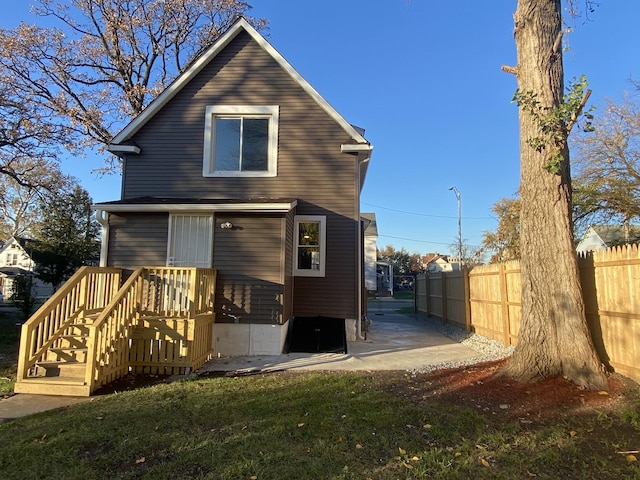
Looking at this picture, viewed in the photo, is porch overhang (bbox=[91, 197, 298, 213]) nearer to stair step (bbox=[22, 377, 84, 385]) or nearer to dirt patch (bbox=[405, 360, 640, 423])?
stair step (bbox=[22, 377, 84, 385])

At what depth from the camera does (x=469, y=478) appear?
313 cm


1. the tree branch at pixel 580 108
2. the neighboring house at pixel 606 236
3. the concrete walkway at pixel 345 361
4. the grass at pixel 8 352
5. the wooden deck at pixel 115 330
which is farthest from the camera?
the neighboring house at pixel 606 236

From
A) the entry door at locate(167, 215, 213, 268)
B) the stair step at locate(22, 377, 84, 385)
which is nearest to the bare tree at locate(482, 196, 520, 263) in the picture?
the entry door at locate(167, 215, 213, 268)

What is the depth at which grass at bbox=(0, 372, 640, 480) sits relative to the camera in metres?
3.29

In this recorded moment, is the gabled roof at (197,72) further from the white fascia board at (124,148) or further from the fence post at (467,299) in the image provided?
the fence post at (467,299)

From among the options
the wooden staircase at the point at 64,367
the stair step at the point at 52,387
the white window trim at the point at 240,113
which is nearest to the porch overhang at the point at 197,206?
the white window trim at the point at 240,113

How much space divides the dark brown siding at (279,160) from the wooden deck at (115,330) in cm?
293

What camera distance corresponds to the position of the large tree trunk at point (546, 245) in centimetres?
536

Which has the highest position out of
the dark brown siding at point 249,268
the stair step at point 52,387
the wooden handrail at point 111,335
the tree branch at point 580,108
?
the tree branch at point 580,108

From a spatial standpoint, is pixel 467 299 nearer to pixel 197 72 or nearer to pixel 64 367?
pixel 197 72

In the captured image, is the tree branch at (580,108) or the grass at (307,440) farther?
the tree branch at (580,108)

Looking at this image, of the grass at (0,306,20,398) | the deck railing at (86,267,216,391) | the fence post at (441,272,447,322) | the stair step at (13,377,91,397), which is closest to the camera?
the stair step at (13,377,91,397)

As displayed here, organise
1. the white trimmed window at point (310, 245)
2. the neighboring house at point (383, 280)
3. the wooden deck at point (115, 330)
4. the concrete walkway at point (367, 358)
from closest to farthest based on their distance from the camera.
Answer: the wooden deck at point (115, 330) → the concrete walkway at point (367, 358) → the white trimmed window at point (310, 245) → the neighboring house at point (383, 280)

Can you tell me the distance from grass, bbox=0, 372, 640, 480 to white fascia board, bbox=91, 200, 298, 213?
428 centimetres
